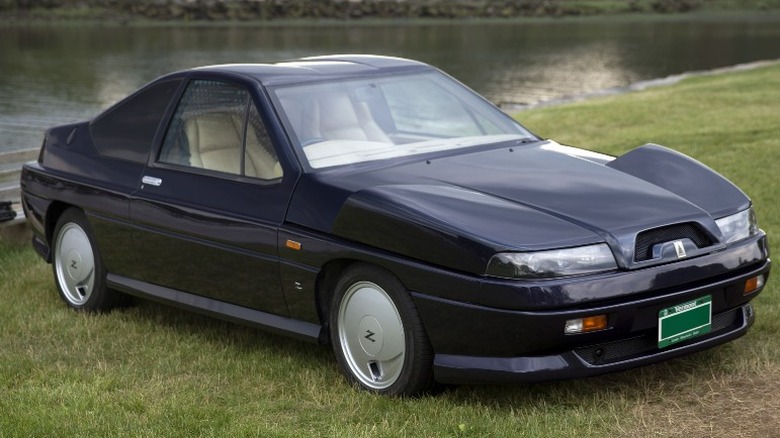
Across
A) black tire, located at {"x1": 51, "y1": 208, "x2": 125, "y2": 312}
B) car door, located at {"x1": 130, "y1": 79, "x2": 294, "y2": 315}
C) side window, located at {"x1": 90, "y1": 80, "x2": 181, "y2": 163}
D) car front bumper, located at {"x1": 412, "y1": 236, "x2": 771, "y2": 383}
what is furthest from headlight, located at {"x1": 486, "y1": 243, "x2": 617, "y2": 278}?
black tire, located at {"x1": 51, "y1": 208, "x2": 125, "y2": 312}

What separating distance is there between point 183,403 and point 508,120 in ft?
8.25

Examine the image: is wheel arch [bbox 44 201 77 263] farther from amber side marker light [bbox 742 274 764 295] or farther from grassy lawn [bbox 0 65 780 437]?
amber side marker light [bbox 742 274 764 295]

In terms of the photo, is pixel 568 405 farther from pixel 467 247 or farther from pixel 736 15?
pixel 736 15

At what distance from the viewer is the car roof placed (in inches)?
259

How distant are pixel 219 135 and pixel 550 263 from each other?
221cm

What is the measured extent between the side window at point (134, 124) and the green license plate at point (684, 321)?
306 cm

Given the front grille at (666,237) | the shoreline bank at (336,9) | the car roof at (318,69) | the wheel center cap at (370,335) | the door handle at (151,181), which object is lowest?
the shoreline bank at (336,9)

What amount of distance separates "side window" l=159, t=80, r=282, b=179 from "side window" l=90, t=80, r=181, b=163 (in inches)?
5.4

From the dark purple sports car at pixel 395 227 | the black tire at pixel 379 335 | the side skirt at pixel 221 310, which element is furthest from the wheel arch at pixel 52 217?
the black tire at pixel 379 335

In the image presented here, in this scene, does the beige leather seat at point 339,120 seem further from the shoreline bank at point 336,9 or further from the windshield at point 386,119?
the shoreline bank at point 336,9

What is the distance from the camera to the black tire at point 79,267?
7348mm

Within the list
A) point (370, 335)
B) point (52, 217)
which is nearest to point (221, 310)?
point (370, 335)

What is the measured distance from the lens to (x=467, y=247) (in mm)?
5180

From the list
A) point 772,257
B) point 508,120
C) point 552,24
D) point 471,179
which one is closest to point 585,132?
point 772,257
